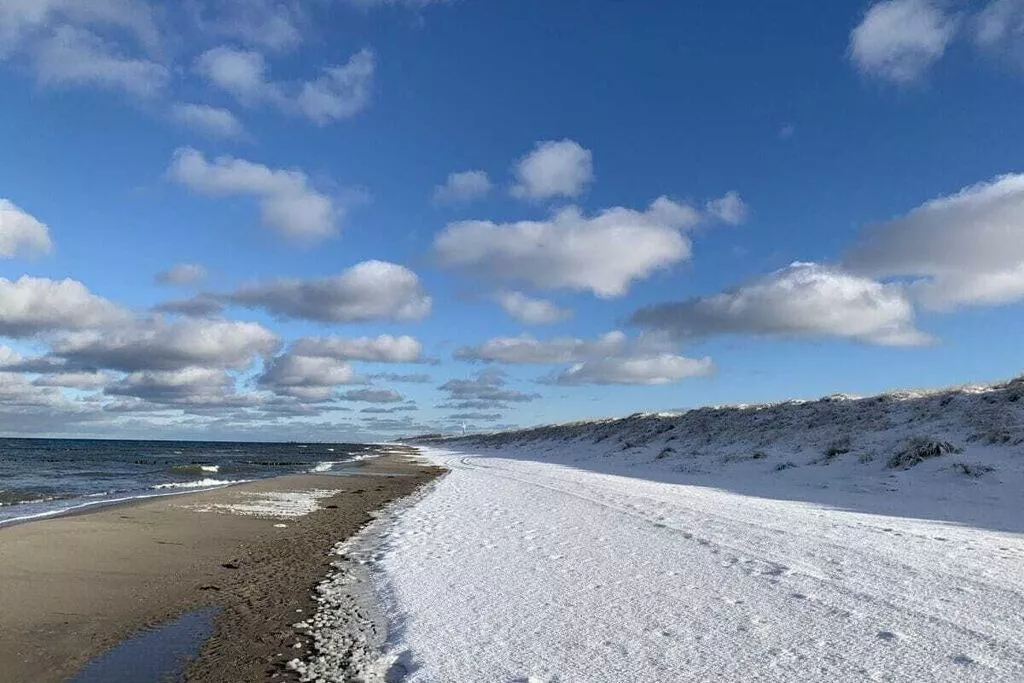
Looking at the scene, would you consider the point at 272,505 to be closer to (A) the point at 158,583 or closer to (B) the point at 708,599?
(A) the point at 158,583

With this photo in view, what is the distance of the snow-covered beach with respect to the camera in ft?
17.8

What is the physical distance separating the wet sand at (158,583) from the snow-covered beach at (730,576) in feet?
4.12

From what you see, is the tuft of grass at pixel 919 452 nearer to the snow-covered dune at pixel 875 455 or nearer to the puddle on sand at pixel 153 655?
the snow-covered dune at pixel 875 455

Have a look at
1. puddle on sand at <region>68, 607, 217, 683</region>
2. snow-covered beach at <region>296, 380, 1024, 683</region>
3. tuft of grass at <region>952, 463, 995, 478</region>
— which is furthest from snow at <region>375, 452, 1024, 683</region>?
tuft of grass at <region>952, 463, 995, 478</region>

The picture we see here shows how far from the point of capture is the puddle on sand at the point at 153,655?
5930mm

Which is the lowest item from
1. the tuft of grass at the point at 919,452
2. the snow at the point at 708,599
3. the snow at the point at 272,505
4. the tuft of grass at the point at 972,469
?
the snow at the point at 272,505

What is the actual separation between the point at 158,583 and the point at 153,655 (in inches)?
135

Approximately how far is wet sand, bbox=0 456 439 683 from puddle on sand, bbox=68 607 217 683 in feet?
0.42

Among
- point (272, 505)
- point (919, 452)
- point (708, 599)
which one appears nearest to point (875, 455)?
point (919, 452)

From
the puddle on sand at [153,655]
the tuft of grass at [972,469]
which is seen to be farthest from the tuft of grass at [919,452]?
the puddle on sand at [153,655]

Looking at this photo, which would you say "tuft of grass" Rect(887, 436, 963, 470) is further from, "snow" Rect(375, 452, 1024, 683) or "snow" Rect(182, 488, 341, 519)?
"snow" Rect(182, 488, 341, 519)

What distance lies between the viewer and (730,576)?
808 cm

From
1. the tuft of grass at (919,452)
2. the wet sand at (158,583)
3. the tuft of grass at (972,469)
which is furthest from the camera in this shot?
the tuft of grass at (919,452)

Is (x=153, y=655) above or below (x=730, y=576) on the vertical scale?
below
